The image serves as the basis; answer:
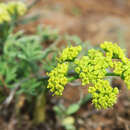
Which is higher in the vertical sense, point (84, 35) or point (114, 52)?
point (84, 35)

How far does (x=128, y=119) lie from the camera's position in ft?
7.68

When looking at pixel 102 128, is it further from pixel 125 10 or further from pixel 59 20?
pixel 125 10

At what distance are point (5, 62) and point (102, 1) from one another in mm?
4717

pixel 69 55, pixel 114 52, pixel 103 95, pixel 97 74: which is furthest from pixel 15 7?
pixel 103 95

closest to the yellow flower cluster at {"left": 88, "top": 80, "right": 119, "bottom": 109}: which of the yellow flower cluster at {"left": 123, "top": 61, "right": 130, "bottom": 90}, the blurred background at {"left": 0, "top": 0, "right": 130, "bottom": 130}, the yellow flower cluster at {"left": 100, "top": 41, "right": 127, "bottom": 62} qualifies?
the yellow flower cluster at {"left": 123, "top": 61, "right": 130, "bottom": 90}

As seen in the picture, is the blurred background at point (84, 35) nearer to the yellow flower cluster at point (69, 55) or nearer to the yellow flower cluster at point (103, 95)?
the yellow flower cluster at point (69, 55)

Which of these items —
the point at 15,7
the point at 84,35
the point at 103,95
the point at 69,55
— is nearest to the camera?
the point at 103,95

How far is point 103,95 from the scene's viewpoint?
1291 mm

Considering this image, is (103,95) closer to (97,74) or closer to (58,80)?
(97,74)

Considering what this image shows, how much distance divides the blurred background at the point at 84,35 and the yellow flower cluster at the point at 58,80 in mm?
770

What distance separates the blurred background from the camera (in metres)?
2.34

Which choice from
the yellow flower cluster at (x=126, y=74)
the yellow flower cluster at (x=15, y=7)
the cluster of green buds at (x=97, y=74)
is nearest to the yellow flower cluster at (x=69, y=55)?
the cluster of green buds at (x=97, y=74)

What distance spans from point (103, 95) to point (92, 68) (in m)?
0.19

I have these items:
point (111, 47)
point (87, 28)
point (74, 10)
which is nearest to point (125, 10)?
point (74, 10)
